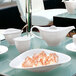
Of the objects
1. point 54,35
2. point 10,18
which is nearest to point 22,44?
point 54,35

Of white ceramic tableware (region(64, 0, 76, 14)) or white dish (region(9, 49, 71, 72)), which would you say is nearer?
white dish (region(9, 49, 71, 72))

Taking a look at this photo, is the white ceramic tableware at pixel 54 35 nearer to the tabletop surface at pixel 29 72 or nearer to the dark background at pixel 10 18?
the tabletop surface at pixel 29 72

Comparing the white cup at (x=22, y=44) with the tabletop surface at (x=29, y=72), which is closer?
the tabletop surface at (x=29, y=72)

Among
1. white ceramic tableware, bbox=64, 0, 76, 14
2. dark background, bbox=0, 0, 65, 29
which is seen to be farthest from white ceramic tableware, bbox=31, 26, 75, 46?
dark background, bbox=0, 0, 65, 29

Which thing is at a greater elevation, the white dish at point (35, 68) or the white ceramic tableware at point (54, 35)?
the white ceramic tableware at point (54, 35)

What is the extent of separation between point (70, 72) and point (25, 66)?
0.15 meters

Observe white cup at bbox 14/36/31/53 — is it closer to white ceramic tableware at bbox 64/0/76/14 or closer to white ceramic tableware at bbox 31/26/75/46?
white ceramic tableware at bbox 31/26/75/46

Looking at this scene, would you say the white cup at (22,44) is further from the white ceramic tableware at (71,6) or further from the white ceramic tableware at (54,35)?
the white ceramic tableware at (71,6)

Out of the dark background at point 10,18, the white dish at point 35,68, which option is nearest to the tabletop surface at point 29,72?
the white dish at point 35,68

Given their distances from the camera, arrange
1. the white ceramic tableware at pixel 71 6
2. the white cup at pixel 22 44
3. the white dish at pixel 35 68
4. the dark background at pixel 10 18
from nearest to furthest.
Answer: the white dish at pixel 35 68
the white cup at pixel 22 44
the white ceramic tableware at pixel 71 6
the dark background at pixel 10 18

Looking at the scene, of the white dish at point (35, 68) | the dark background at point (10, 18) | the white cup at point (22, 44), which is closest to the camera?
the white dish at point (35, 68)

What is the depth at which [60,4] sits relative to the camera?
2.95m

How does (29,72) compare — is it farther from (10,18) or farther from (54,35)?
(10,18)

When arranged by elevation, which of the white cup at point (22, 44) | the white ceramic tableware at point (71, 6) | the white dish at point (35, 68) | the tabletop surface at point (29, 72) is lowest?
the tabletop surface at point (29, 72)
